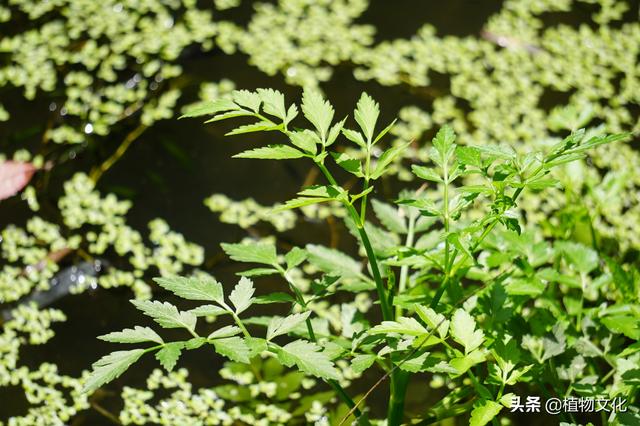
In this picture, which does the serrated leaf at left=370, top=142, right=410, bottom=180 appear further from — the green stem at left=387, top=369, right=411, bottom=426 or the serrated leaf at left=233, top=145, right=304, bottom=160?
the green stem at left=387, top=369, right=411, bottom=426

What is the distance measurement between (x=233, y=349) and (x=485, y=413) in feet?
0.97

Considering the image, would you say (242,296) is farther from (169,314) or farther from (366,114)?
(366,114)

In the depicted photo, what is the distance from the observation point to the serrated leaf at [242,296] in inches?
31.1

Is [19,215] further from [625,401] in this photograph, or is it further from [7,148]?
[625,401]

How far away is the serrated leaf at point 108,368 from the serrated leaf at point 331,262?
340mm

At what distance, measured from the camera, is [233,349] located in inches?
28.5

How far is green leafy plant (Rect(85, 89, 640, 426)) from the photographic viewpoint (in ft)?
2.42

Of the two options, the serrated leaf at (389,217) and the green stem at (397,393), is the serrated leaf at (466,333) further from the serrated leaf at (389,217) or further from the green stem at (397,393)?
the serrated leaf at (389,217)

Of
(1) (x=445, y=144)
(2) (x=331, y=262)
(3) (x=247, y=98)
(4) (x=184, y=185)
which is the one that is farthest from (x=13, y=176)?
(1) (x=445, y=144)

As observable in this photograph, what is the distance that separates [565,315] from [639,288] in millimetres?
110

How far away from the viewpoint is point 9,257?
131 cm

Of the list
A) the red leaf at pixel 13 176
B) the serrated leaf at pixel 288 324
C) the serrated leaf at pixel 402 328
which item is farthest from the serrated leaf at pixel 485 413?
the red leaf at pixel 13 176

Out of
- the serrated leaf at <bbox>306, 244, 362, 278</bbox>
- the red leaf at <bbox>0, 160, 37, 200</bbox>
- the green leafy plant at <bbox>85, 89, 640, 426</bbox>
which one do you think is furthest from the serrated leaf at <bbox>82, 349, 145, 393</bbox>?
the red leaf at <bbox>0, 160, 37, 200</bbox>

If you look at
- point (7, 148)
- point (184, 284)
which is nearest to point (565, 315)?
point (184, 284)
